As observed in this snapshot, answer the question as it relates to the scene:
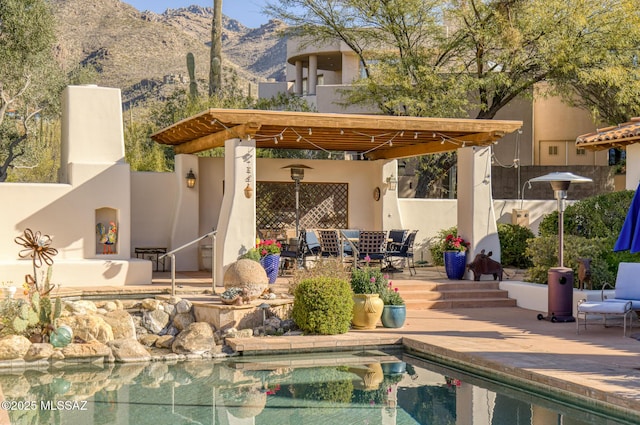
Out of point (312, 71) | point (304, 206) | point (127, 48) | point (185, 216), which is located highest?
point (127, 48)

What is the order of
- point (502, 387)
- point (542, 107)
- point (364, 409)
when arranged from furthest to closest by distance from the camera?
point (542, 107), point (502, 387), point (364, 409)

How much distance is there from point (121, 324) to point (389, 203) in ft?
30.6

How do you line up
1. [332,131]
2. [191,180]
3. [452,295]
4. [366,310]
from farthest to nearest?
[191,180]
[332,131]
[452,295]
[366,310]

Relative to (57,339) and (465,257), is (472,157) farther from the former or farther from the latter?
(57,339)

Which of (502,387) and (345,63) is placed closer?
(502,387)

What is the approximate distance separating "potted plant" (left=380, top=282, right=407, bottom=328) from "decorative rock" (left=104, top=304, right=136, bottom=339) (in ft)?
12.8

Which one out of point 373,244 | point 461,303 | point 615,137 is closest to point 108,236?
point 373,244

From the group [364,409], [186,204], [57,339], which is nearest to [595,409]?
[364,409]

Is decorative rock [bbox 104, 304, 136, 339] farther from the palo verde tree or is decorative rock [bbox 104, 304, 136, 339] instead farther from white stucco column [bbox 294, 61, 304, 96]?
white stucco column [bbox 294, 61, 304, 96]

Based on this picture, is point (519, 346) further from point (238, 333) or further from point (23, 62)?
point (23, 62)

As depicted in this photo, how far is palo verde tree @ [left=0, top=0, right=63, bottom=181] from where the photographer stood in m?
21.2

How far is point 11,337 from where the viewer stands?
1098cm

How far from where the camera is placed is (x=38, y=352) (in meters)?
10.9

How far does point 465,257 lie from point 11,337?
8.79 m
